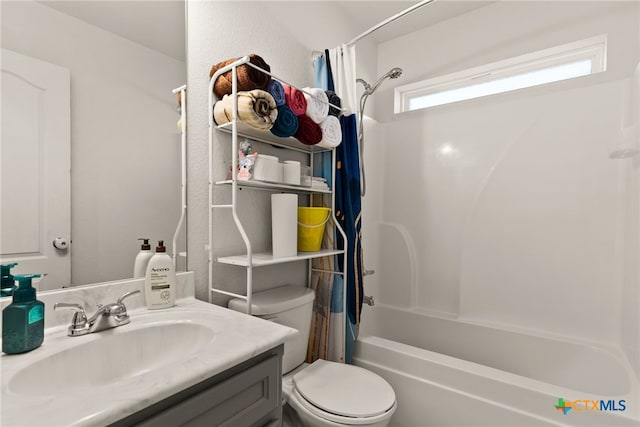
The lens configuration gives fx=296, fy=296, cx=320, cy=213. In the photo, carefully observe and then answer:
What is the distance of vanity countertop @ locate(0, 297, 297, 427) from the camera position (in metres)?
0.52

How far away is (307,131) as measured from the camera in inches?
56.3

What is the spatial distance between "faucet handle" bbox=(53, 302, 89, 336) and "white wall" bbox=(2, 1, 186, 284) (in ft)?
0.35

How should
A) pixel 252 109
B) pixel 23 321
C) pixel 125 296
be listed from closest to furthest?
pixel 23 321 → pixel 125 296 → pixel 252 109

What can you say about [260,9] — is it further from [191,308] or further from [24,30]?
[191,308]

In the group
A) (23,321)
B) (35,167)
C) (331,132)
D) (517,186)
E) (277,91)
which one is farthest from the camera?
(517,186)

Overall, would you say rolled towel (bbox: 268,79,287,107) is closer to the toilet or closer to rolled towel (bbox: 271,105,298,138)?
rolled towel (bbox: 271,105,298,138)

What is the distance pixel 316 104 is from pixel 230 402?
1.25 metres

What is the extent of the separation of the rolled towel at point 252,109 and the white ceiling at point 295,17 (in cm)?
26

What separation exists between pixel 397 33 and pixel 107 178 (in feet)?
7.93

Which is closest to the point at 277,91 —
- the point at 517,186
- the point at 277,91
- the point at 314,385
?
the point at 277,91

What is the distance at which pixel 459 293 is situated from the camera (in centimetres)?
218

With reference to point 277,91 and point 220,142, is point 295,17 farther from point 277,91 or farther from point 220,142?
point 220,142

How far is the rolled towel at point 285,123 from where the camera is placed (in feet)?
4.17

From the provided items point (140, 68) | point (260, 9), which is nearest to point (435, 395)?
point (140, 68)
